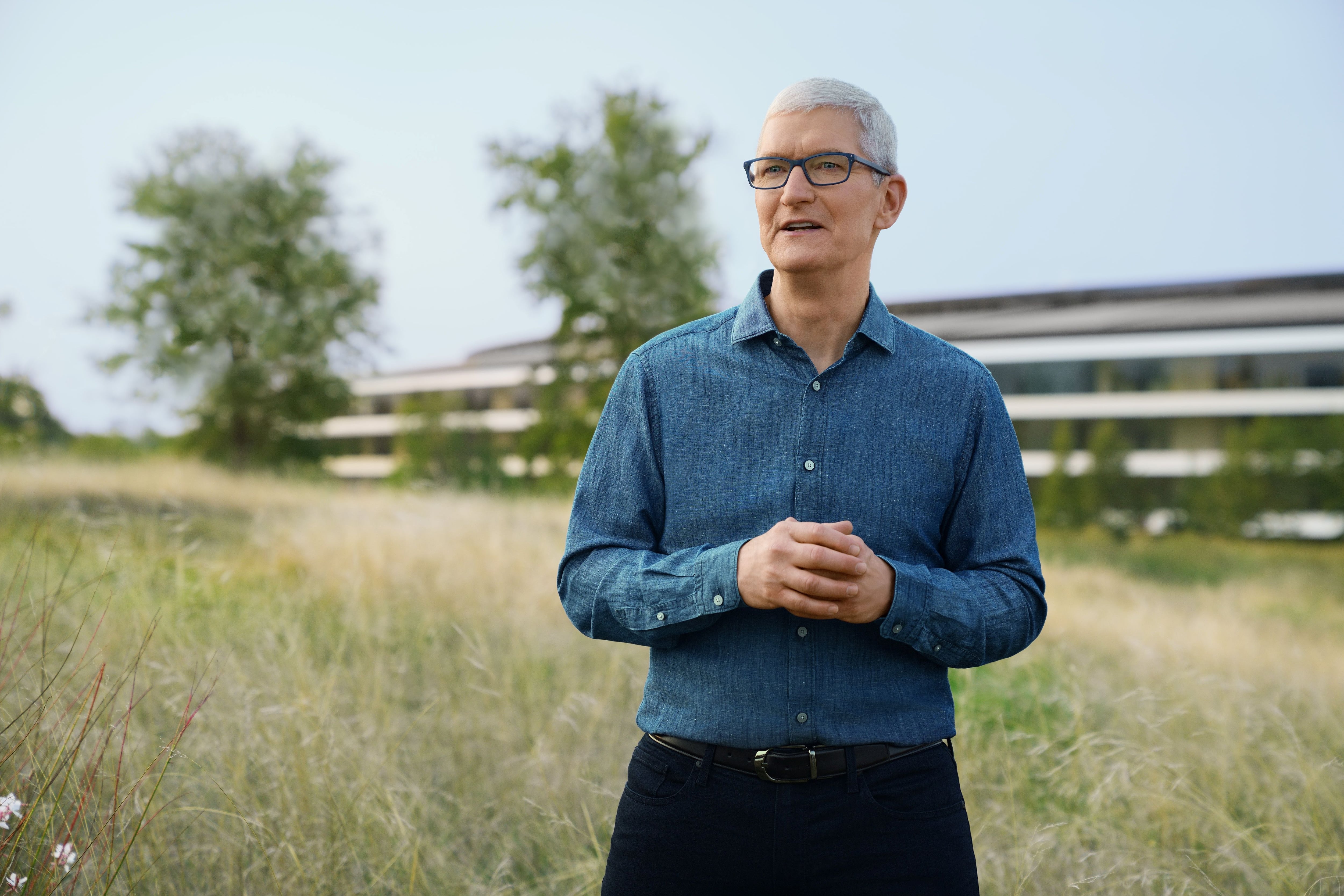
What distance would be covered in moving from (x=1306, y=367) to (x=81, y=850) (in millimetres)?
60017

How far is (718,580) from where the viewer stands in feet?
5.23

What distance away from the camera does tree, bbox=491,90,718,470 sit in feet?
66.5

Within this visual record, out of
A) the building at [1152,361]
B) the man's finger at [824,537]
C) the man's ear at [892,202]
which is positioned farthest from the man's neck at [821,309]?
the building at [1152,361]

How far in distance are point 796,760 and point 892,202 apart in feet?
A: 3.72

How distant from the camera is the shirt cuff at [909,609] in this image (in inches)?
62.5

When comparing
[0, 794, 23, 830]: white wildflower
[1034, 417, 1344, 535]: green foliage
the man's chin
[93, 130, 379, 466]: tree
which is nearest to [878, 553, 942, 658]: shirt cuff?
the man's chin

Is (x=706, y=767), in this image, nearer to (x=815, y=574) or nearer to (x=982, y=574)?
(x=815, y=574)

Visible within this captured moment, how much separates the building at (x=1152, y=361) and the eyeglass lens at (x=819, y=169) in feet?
143

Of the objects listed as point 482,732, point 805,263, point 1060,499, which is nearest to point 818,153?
point 805,263

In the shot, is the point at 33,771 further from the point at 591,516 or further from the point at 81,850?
the point at 591,516

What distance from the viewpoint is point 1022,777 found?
12.4 feet

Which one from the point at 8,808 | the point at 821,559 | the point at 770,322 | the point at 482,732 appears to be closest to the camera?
the point at 821,559

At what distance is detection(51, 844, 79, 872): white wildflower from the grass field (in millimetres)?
203

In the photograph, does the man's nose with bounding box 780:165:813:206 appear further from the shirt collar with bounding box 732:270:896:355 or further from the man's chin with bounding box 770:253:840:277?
the shirt collar with bounding box 732:270:896:355
